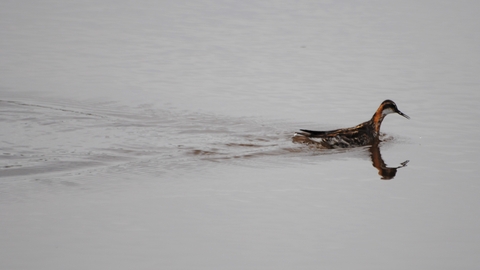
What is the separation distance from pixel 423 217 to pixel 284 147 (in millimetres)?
4571

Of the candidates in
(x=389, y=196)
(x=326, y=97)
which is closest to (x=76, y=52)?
(x=326, y=97)

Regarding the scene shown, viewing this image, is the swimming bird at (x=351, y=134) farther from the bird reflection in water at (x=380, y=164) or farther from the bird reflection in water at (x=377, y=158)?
the bird reflection in water at (x=380, y=164)

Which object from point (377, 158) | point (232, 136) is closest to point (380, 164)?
point (377, 158)

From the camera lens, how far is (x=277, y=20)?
2731 cm

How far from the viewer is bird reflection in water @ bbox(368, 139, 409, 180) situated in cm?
1354

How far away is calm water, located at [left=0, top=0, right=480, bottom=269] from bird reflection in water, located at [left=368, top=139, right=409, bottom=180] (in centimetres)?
8

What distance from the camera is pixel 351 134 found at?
15.7 metres

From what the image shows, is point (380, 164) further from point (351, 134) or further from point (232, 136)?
point (232, 136)

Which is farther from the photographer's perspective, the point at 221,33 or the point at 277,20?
the point at 277,20

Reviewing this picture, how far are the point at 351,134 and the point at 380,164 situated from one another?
145cm

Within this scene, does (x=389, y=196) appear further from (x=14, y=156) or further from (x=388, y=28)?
(x=388, y=28)

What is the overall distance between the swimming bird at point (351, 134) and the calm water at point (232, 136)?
0.65 feet

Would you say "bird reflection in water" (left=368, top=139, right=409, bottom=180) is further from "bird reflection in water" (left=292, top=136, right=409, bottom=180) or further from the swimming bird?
the swimming bird

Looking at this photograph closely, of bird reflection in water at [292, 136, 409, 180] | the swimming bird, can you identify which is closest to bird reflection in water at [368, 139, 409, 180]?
bird reflection in water at [292, 136, 409, 180]
